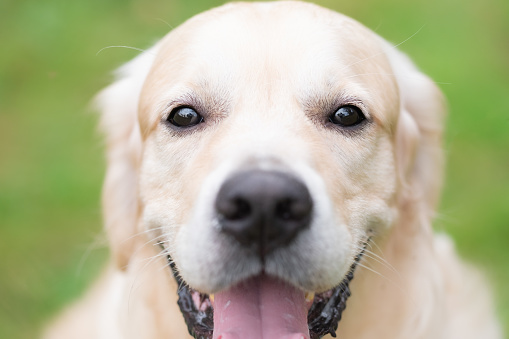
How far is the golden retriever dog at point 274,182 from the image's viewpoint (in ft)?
7.68

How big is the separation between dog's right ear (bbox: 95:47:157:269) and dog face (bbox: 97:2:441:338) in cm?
4

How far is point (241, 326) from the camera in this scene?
2506 mm

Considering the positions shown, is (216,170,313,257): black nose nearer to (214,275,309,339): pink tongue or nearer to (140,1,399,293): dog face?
(140,1,399,293): dog face

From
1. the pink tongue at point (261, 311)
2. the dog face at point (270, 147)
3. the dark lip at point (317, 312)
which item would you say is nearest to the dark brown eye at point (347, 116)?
the dog face at point (270, 147)

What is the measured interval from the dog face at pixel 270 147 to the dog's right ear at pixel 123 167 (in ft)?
0.12

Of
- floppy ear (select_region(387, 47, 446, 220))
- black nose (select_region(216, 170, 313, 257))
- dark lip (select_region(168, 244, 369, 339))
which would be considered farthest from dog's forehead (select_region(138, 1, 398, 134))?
dark lip (select_region(168, 244, 369, 339))

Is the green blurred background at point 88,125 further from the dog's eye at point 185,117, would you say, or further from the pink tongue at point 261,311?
the pink tongue at point 261,311

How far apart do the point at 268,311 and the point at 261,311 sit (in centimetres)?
3

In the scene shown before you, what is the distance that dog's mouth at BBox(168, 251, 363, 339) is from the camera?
2.51 metres

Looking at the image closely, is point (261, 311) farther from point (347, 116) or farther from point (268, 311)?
point (347, 116)

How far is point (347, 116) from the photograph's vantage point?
2.79 meters

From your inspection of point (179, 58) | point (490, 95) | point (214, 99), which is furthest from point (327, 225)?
point (490, 95)

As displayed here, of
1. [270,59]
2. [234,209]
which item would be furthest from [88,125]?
[234,209]

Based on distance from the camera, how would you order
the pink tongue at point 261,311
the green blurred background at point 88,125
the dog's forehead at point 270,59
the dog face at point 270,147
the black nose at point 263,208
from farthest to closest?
the green blurred background at point 88,125 → the dog's forehead at point 270,59 → the pink tongue at point 261,311 → the dog face at point 270,147 → the black nose at point 263,208
